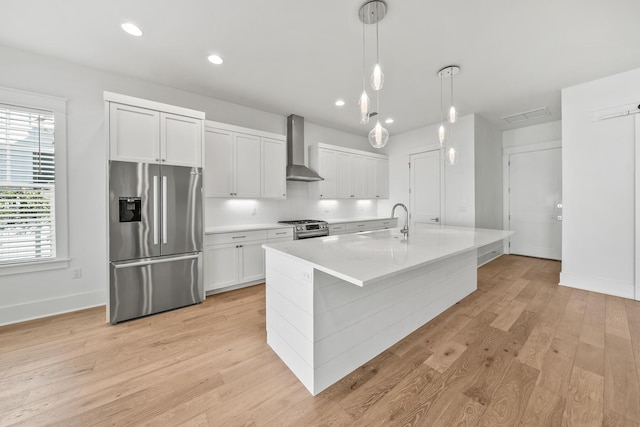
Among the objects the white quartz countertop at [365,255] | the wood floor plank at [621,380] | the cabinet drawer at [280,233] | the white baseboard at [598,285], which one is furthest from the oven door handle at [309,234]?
the white baseboard at [598,285]

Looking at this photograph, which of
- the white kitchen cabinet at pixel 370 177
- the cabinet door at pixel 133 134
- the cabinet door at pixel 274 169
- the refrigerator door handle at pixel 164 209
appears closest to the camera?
the cabinet door at pixel 133 134

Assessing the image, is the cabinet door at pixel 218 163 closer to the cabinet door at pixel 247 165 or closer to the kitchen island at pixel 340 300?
the cabinet door at pixel 247 165

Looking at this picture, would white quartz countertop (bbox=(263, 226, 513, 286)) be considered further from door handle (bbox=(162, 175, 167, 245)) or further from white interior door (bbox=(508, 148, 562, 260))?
white interior door (bbox=(508, 148, 562, 260))

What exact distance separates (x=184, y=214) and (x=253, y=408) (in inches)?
89.3

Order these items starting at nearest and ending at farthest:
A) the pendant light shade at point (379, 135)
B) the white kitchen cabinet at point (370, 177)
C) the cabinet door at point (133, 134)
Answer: the pendant light shade at point (379, 135), the cabinet door at point (133, 134), the white kitchen cabinet at point (370, 177)

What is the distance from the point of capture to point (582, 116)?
3385 millimetres

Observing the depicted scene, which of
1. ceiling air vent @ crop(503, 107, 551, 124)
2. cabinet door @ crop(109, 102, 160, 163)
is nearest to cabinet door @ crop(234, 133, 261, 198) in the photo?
cabinet door @ crop(109, 102, 160, 163)

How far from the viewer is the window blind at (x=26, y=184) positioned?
2504mm

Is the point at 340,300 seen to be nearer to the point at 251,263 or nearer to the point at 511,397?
the point at 511,397

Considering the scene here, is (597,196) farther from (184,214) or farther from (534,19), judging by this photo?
(184,214)

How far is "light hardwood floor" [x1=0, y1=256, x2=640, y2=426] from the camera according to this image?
1429mm

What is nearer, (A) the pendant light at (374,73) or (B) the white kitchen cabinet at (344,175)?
(A) the pendant light at (374,73)

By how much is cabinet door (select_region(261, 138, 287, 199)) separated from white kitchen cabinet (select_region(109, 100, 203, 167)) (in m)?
1.12

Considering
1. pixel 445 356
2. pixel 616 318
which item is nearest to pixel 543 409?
pixel 445 356
